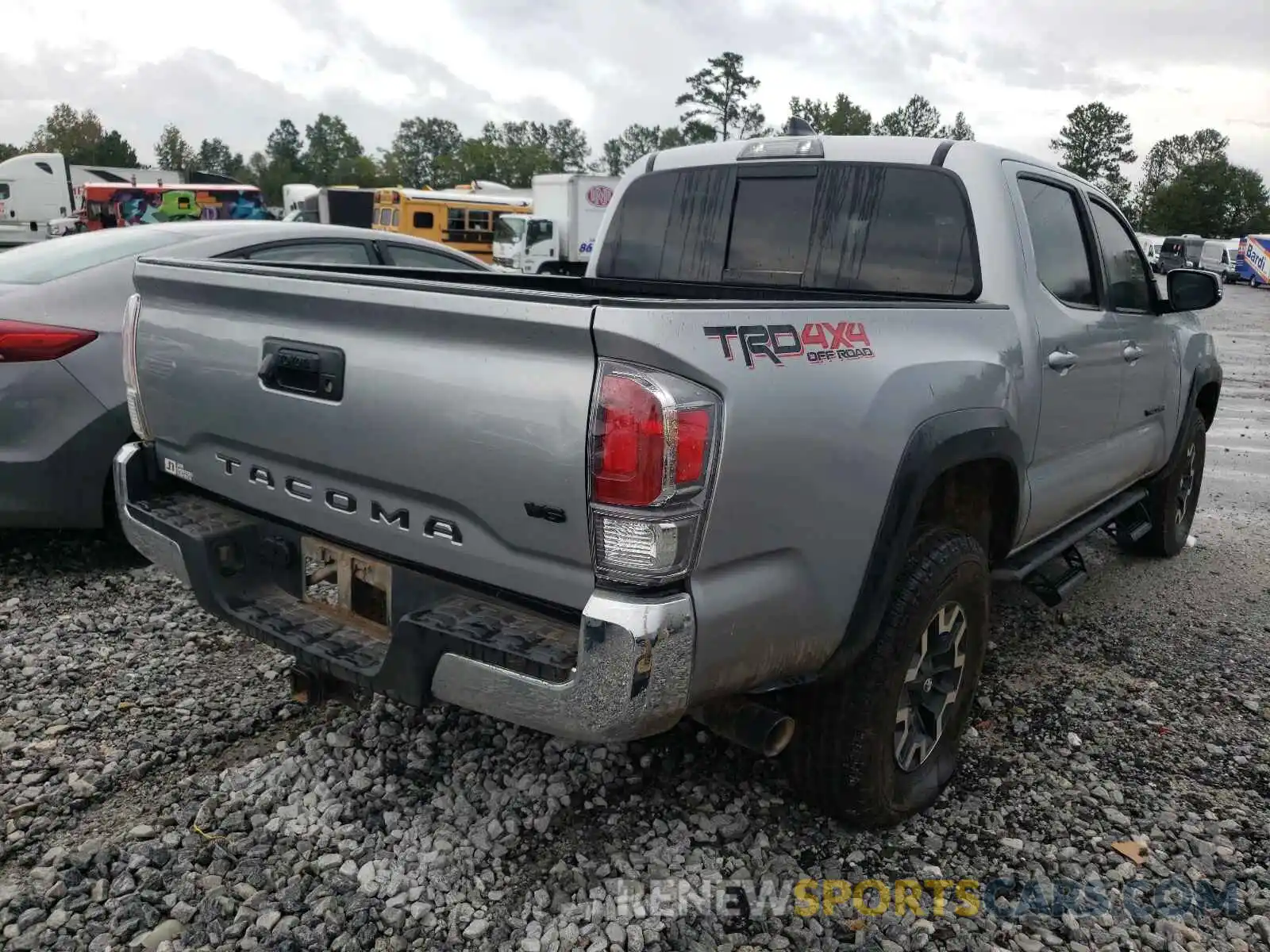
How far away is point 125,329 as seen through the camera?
2.93m

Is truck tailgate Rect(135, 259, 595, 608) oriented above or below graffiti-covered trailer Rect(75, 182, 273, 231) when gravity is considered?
above

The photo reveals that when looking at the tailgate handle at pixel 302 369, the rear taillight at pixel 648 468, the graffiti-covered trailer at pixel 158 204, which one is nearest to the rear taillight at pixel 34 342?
the tailgate handle at pixel 302 369

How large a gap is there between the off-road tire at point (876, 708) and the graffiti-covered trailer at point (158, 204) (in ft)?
115

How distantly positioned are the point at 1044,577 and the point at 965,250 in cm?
137

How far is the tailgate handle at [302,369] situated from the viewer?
7.57ft

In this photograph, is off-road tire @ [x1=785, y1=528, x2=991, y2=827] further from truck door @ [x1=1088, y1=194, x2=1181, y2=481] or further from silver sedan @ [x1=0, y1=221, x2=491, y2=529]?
silver sedan @ [x1=0, y1=221, x2=491, y2=529]

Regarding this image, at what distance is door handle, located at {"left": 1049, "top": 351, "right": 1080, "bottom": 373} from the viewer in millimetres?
3270

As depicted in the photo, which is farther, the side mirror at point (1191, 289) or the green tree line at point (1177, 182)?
the green tree line at point (1177, 182)

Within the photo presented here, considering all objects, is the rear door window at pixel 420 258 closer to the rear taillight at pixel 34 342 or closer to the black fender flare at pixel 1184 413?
the rear taillight at pixel 34 342

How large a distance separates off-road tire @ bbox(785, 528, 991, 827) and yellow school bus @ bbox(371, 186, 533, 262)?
89.2 ft

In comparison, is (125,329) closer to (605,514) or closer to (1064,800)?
(605,514)

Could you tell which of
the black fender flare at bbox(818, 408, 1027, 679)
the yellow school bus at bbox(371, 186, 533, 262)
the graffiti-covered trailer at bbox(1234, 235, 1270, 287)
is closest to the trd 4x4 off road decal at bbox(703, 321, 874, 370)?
the black fender flare at bbox(818, 408, 1027, 679)

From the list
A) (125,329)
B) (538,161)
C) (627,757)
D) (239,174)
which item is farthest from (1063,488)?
(239,174)

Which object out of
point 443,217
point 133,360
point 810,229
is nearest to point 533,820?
point 133,360
